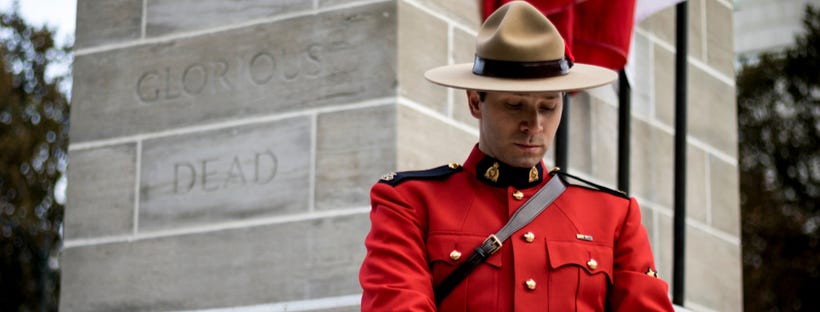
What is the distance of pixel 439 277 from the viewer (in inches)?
157

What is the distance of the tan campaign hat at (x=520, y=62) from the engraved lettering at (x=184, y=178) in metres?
3.26

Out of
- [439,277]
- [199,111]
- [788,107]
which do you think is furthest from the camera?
[788,107]

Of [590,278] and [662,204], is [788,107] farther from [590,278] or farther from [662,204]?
[590,278]

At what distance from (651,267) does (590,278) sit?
0.68 feet

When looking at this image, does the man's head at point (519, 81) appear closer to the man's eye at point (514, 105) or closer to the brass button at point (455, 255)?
the man's eye at point (514, 105)

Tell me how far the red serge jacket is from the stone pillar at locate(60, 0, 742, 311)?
2.45 meters

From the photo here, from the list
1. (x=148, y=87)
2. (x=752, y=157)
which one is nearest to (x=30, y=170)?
(x=752, y=157)

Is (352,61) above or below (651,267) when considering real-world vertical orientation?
above

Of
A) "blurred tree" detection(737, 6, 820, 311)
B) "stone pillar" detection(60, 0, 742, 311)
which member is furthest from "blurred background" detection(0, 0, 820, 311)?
"stone pillar" detection(60, 0, 742, 311)

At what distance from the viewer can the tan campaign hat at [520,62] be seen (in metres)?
3.96

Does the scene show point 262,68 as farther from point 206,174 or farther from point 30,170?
point 30,170

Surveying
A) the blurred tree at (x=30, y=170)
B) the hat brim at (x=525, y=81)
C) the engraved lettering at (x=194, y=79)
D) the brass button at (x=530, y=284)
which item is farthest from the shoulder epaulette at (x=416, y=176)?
the blurred tree at (x=30, y=170)

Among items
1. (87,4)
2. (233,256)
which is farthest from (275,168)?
(87,4)

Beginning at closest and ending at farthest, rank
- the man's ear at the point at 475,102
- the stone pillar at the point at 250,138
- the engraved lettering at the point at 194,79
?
the man's ear at the point at 475,102 → the stone pillar at the point at 250,138 → the engraved lettering at the point at 194,79
